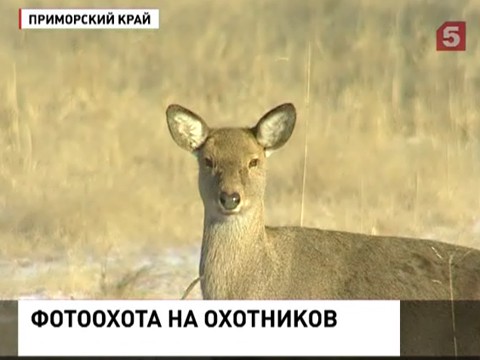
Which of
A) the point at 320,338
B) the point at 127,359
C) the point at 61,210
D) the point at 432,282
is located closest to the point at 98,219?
the point at 61,210

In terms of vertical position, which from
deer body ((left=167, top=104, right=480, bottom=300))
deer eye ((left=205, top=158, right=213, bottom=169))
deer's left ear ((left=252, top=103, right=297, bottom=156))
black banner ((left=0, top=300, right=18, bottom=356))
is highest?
deer's left ear ((left=252, top=103, right=297, bottom=156))

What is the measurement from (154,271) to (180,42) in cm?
115

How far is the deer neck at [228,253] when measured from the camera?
6238mm

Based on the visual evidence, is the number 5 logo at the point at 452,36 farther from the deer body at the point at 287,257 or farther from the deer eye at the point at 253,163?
the deer eye at the point at 253,163

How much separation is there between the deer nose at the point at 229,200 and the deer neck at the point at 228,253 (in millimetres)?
222

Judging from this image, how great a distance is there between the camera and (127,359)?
20.8 ft

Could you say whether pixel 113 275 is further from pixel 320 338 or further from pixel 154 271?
pixel 320 338

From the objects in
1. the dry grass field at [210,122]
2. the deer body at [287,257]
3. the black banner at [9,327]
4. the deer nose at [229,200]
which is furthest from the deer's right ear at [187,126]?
the black banner at [9,327]

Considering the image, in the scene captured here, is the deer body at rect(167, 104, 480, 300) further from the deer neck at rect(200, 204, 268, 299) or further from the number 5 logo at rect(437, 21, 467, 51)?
the number 5 logo at rect(437, 21, 467, 51)

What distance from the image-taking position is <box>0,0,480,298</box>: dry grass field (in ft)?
21.3

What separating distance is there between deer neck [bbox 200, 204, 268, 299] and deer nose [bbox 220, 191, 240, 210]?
222 mm

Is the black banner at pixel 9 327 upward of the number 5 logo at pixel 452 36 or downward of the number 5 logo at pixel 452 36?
downward

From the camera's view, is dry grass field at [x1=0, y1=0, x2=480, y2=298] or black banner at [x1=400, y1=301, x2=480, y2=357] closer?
black banner at [x1=400, y1=301, x2=480, y2=357]

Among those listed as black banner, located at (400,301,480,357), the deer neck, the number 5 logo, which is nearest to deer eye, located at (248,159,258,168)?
the deer neck
